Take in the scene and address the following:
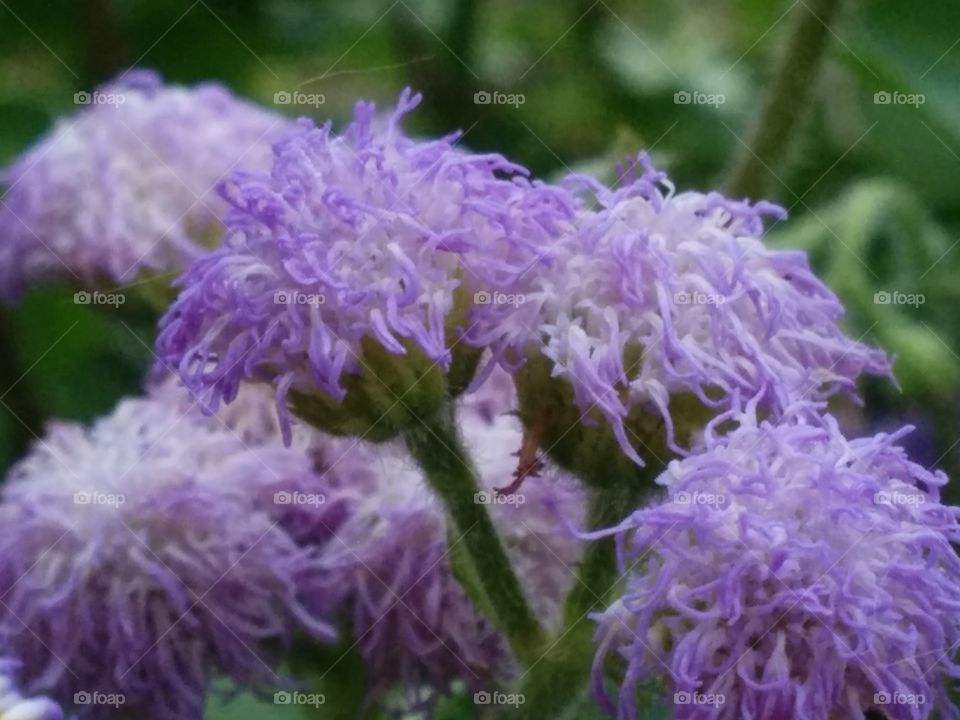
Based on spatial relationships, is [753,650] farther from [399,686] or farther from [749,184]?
[749,184]

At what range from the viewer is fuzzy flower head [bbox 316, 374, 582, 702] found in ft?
1.99

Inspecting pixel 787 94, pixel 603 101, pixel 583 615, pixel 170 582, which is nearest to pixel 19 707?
pixel 170 582

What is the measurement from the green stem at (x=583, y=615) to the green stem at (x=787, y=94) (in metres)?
0.34

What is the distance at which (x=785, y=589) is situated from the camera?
0.48 meters

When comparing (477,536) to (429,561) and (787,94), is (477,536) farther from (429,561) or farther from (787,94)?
(787,94)

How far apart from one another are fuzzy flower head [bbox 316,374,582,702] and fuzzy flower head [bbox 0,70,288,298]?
192 mm

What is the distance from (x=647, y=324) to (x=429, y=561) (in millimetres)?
153

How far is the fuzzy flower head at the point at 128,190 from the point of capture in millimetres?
746

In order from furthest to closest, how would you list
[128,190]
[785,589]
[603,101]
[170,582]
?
1. [603,101]
2. [128,190]
3. [170,582]
4. [785,589]

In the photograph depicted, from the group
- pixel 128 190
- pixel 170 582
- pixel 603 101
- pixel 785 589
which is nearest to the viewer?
pixel 785 589

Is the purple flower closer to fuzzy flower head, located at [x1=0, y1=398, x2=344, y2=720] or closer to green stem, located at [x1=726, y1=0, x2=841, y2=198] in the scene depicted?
fuzzy flower head, located at [x1=0, y1=398, x2=344, y2=720]

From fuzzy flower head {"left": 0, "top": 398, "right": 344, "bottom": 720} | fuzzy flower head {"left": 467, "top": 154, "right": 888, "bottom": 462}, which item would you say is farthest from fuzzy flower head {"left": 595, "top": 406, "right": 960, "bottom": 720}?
fuzzy flower head {"left": 0, "top": 398, "right": 344, "bottom": 720}

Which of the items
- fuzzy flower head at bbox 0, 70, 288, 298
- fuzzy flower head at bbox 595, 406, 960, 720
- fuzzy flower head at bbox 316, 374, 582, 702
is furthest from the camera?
fuzzy flower head at bbox 0, 70, 288, 298

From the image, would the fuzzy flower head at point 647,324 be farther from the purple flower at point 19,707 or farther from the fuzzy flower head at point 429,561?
the purple flower at point 19,707
